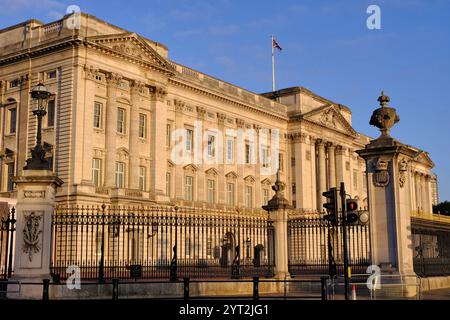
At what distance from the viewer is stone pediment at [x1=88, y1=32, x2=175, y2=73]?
4841 centimetres

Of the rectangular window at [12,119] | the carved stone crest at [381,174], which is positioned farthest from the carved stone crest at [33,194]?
the rectangular window at [12,119]

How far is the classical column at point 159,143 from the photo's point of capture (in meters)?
53.2

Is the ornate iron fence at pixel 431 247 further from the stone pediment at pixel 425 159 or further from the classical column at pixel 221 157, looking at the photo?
the stone pediment at pixel 425 159

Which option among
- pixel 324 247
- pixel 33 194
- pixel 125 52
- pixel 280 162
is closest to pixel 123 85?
pixel 125 52

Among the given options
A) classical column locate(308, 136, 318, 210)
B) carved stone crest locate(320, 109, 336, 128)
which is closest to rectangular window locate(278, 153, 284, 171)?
classical column locate(308, 136, 318, 210)

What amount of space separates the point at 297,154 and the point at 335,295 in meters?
54.9

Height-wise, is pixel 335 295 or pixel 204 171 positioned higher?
pixel 204 171

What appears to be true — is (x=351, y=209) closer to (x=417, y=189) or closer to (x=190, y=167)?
(x=190, y=167)

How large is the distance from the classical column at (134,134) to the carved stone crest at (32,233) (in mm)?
31658

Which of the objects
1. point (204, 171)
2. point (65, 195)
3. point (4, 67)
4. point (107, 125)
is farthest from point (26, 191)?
point (204, 171)

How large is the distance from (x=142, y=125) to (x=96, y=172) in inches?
286

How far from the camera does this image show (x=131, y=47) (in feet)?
168
